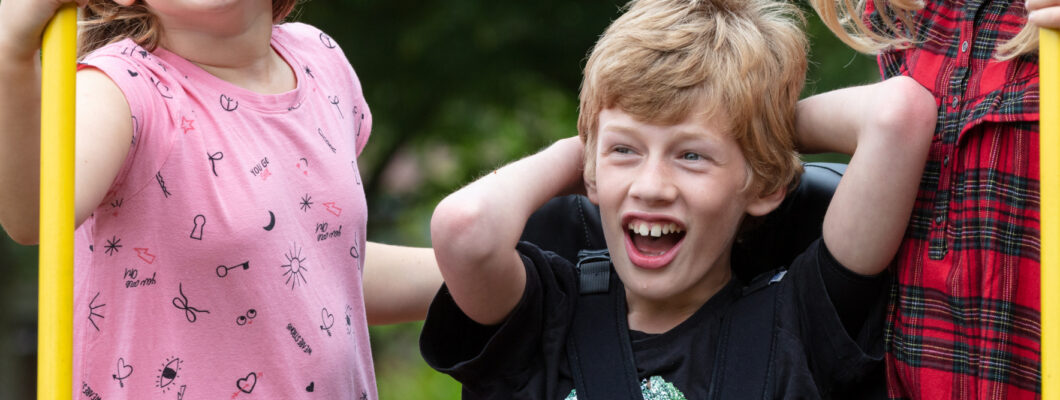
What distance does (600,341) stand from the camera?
87.0 inches

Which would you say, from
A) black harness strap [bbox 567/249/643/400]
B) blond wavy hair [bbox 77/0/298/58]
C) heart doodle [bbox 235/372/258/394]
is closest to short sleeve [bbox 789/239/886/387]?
black harness strap [bbox 567/249/643/400]

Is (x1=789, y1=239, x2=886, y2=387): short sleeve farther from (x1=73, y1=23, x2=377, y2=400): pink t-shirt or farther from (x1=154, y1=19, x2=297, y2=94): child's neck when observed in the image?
(x1=154, y1=19, x2=297, y2=94): child's neck

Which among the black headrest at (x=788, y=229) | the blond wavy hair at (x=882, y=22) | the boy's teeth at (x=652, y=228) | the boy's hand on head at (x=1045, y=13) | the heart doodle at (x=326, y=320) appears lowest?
the heart doodle at (x=326, y=320)

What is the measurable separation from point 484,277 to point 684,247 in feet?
1.10

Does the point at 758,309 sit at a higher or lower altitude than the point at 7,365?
higher

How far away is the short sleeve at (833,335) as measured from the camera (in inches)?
81.2

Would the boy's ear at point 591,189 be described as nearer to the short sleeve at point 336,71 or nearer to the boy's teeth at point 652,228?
the boy's teeth at point 652,228

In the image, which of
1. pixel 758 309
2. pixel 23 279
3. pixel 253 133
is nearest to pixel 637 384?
pixel 758 309

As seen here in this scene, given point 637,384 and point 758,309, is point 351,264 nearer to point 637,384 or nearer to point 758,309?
point 637,384

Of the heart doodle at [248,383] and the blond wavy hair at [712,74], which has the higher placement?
the blond wavy hair at [712,74]

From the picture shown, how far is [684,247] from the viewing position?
218cm

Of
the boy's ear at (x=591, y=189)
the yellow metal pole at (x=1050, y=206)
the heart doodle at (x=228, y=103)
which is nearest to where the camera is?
the yellow metal pole at (x=1050, y=206)

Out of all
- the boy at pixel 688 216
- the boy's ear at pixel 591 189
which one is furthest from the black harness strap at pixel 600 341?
the boy's ear at pixel 591 189

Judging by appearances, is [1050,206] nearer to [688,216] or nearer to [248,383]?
[688,216]
